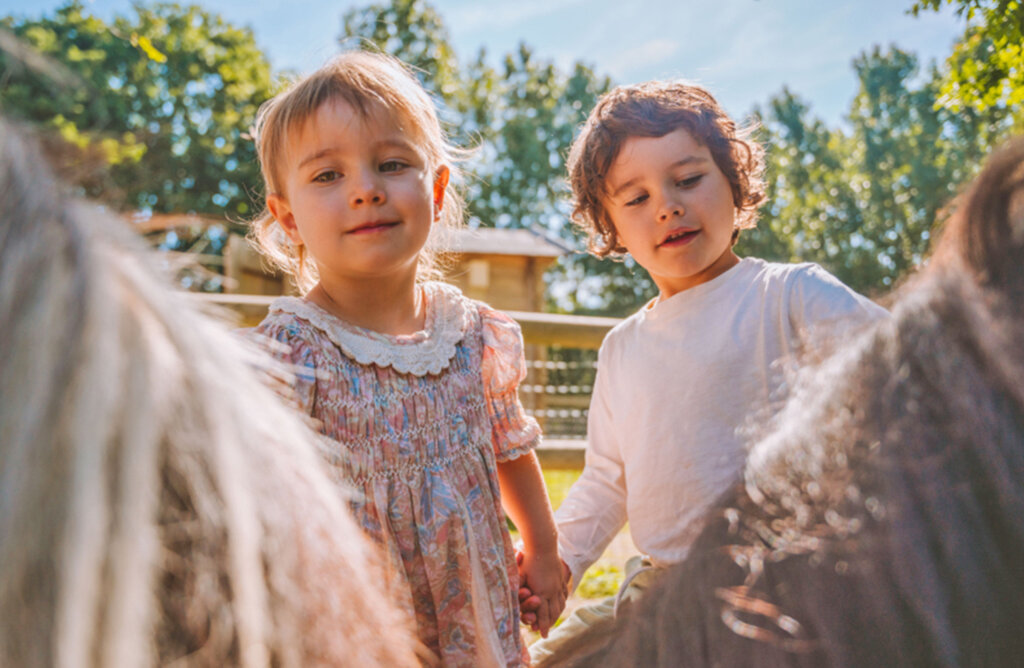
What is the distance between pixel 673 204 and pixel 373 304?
834mm

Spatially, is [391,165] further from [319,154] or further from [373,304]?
[373,304]

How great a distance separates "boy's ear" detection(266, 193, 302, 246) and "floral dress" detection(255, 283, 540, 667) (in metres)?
0.26

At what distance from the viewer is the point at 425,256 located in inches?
89.0

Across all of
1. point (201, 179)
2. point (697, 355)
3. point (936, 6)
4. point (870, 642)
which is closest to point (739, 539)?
point (870, 642)

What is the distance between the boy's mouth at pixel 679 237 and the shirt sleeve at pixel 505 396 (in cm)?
50

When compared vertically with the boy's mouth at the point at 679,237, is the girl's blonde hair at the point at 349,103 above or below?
above

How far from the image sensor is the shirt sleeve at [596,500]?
195 centimetres

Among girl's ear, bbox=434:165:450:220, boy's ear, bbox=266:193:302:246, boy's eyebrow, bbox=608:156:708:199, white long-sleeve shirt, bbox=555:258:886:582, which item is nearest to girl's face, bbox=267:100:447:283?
boy's ear, bbox=266:193:302:246

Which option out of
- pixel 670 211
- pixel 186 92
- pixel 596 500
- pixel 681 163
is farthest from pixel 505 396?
pixel 186 92

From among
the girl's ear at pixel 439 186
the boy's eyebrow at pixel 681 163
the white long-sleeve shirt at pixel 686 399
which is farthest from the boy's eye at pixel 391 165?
the white long-sleeve shirt at pixel 686 399

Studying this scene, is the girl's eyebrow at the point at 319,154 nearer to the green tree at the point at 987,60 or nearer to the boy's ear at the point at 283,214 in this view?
the boy's ear at the point at 283,214

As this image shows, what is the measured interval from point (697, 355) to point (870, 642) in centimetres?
146

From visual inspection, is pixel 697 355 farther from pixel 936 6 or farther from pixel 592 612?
pixel 936 6

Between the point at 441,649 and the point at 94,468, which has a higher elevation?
the point at 94,468
